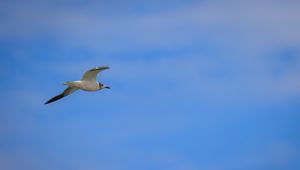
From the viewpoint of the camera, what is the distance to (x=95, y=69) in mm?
41688

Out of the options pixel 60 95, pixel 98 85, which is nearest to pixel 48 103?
pixel 60 95

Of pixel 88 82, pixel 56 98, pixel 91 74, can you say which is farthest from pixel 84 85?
pixel 56 98

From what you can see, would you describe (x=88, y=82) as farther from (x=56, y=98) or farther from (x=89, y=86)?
(x=56, y=98)

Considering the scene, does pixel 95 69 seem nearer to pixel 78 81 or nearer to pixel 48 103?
pixel 78 81

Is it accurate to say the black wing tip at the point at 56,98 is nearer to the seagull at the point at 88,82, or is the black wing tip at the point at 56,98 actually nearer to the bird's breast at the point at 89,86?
the seagull at the point at 88,82

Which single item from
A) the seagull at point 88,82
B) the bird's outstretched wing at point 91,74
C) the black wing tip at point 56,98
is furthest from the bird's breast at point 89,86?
the black wing tip at point 56,98

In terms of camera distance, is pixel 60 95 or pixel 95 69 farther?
pixel 60 95

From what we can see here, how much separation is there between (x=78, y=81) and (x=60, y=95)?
3.69 meters

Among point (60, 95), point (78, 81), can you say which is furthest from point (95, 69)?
point (60, 95)

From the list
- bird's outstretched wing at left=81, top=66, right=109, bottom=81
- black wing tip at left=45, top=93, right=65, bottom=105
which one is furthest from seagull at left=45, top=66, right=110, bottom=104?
black wing tip at left=45, top=93, right=65, bottom=105

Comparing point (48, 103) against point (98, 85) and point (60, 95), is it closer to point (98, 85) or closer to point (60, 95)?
point (60, 95)

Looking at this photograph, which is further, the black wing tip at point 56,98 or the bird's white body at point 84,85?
the black wing tip at point 56,98

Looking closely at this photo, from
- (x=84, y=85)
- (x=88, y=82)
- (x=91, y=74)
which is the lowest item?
(x=84, y=85)

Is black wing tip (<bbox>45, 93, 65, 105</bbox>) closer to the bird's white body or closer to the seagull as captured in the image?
the seagull
